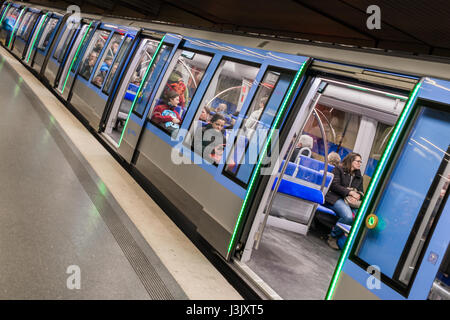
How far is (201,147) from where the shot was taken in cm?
527

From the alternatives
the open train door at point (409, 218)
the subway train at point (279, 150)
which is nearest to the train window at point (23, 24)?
the subway train at point (279, 150)

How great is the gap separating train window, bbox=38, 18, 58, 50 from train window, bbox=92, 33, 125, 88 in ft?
19.3

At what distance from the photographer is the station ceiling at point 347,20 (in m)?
3.85

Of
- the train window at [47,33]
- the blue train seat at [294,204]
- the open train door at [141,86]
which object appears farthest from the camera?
the train window at [47,33]

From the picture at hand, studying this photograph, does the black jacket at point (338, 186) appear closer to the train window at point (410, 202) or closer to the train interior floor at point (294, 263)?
the train interior floor at point (294, 263)

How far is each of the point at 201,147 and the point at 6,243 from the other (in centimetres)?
254

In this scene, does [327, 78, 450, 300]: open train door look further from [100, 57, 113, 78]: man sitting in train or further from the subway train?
[100, 57, 113, 78]: man sitting in train

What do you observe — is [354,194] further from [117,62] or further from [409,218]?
[117,62]

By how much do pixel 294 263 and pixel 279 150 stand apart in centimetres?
155

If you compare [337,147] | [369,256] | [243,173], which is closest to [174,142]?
[243,173]

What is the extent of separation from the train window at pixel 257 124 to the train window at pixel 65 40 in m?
8.82

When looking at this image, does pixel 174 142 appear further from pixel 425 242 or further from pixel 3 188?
pixel 425 242

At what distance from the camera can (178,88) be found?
6.26 m

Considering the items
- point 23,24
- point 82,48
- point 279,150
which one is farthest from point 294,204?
point 23,24
